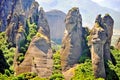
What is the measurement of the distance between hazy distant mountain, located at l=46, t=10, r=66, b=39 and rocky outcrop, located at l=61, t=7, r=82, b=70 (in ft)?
314

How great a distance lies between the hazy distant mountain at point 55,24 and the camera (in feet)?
596

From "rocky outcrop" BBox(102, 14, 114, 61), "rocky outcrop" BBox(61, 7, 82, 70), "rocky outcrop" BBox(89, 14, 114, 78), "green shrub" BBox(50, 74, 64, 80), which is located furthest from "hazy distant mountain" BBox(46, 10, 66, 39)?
"green shrub" BBox(50, 74, 64, 80)

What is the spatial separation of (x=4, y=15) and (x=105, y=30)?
4977cm

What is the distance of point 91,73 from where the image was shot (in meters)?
76.5

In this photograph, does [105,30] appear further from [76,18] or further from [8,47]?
[8,47]

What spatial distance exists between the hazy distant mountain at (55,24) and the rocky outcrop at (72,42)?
95688mm

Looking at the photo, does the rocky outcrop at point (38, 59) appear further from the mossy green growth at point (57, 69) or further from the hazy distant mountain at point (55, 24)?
the hazy distant mountain at point (55, 24)

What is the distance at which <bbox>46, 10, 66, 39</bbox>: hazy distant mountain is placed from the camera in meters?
182

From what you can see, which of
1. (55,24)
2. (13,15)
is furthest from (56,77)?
(55,24)

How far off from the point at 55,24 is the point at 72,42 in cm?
10468

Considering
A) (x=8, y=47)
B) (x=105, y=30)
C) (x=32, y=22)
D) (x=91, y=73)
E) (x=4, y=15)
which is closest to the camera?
(x=91, y=73)

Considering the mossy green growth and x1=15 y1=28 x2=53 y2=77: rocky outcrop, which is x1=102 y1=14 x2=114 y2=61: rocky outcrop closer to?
the mossy green growth

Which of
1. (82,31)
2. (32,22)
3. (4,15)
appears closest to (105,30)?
(82,31)

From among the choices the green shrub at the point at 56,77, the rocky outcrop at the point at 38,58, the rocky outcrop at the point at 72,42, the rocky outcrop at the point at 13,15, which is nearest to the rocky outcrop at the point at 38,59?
the rocky outcrop at the point at 38,58
